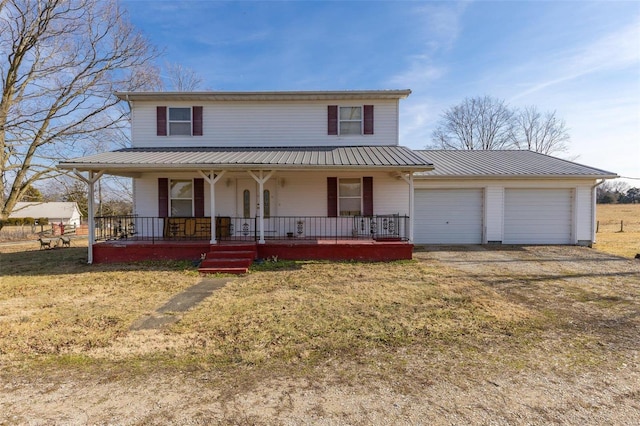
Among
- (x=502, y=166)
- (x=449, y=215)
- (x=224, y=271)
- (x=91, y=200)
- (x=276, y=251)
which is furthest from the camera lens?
(x=502, y=166)

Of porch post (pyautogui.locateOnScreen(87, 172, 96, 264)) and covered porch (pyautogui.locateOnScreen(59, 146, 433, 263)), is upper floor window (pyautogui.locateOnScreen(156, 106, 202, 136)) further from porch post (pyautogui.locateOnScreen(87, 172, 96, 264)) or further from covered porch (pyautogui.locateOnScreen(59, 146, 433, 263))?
porch post (pyautogui.locateOnScreen(87, 172, 96, 264))

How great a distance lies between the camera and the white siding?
1200 centimetres

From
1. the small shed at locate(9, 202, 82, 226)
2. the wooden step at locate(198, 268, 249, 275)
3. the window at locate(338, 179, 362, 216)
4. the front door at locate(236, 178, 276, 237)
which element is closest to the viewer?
the wooden step at locate(198, 268, 249, 275)

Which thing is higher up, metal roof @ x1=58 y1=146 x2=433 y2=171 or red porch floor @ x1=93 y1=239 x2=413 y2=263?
metal roof @ x1=58 y1=146 x2=433 y2=171

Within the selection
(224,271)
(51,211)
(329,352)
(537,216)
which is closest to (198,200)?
(224,271)

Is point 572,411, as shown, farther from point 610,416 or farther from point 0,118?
point 0,118

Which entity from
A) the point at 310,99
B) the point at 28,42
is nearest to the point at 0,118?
the point at 28,42

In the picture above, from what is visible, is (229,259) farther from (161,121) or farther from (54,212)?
(54,212)

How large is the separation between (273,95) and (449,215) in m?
8.50

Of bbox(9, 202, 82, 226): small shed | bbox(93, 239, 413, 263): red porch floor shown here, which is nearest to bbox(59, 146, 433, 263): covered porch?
bbox(93, 239, 413, 263): red porch floor

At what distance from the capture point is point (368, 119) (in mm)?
12008

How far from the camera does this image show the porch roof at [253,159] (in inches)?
360

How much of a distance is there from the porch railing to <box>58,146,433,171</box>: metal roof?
218 cm

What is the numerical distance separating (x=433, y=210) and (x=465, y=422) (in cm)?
1108
